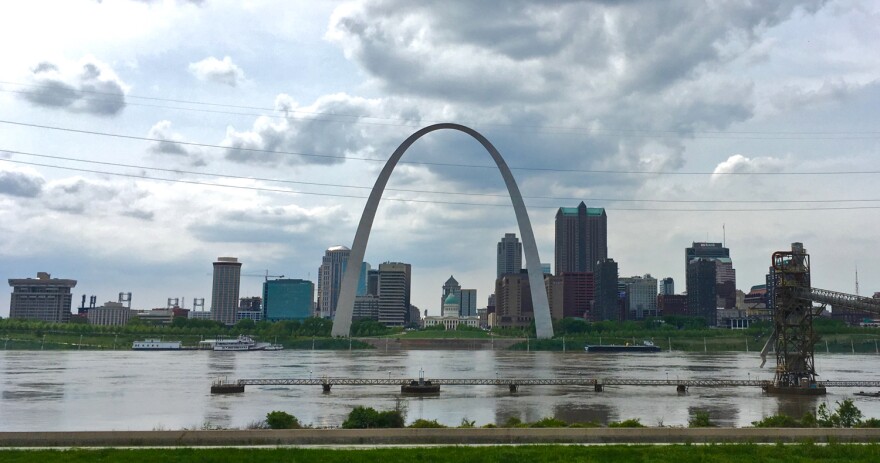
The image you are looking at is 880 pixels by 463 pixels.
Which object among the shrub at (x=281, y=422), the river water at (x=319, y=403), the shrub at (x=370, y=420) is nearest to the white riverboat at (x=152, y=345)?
the river water at (x=319, y=403)

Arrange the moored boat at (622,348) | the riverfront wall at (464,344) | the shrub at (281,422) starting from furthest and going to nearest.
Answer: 1. the riverfront wall at (464,344)
2. the moored boat at (622,348)
3. the shrub at (281,422)

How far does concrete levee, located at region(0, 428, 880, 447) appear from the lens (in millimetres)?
20219

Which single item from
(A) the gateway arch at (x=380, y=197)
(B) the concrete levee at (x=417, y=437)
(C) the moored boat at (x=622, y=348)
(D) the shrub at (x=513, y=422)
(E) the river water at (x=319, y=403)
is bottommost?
(E) the river water at (x=319, y=403)

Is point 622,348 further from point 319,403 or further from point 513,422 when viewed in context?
point 513,422

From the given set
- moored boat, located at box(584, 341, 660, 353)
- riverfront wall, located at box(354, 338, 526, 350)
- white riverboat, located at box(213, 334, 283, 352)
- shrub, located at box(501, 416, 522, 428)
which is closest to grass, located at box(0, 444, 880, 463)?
shrub, located at box(501, 416, 522, 428)

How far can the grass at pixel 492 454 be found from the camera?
17.5 m

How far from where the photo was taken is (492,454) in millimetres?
18062

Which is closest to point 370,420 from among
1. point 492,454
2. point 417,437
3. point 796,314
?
point 417,437

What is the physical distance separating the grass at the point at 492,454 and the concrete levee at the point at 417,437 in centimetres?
148

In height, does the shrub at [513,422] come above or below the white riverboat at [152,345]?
above

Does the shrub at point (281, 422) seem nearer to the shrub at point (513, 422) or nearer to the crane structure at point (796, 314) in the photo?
the shrub at point (513, 422)

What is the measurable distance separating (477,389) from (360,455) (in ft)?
156

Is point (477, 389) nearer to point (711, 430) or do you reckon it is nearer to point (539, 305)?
point (711, 430)

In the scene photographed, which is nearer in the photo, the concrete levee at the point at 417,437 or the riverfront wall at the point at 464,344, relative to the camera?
the concrete levee at the point at 417,437
